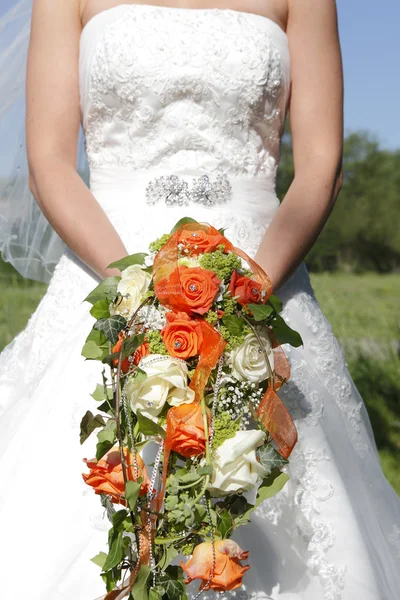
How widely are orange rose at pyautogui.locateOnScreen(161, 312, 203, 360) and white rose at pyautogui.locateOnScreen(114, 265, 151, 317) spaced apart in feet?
0.45

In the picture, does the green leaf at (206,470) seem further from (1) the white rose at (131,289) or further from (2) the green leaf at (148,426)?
(1) the white rose at (131,289)

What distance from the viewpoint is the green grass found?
6011 millimetres

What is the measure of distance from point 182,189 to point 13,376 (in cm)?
86

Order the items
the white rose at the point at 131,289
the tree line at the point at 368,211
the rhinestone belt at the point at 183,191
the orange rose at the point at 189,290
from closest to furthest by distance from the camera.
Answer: the orange rose at the point at 189,290 < the white rose at the point at 131,289 < the rhinestone belt at the point at 183,191 < the tree line at the point at 368,211

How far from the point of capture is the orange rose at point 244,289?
190cm

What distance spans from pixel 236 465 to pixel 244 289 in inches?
16.0

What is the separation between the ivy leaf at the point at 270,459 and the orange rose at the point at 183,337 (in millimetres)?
278

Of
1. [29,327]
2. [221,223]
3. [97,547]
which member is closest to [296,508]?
[97,547]

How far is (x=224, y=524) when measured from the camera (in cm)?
180

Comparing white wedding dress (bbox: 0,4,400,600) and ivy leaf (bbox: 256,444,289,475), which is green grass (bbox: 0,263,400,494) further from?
ivy leaf (bbox: 256,444,289,475)

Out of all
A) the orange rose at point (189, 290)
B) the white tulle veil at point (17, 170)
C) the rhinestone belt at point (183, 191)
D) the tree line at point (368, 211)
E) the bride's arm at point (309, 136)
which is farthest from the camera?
the tree line at point (368, 211)

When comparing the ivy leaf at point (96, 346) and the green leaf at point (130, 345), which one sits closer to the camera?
the green leaf at point (130, 345)

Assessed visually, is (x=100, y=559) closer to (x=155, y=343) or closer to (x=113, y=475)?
(x=113, y=475)

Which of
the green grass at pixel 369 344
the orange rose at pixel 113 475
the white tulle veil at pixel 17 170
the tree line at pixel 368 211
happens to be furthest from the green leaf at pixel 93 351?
the tree line at pixel 368 211
